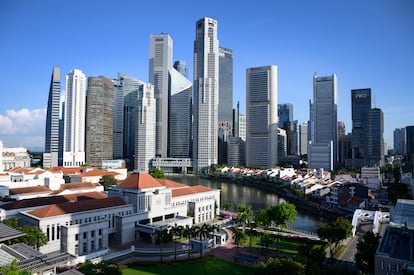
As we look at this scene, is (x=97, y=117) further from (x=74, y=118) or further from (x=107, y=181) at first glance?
(x=107, y=181)

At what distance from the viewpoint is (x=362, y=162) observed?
412 feet

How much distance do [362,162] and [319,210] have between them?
274 ft

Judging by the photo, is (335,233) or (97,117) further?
(97,117)

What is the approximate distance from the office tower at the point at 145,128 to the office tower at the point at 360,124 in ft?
264

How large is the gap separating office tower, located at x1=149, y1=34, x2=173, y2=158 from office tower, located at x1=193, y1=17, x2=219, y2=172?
13.2 metres

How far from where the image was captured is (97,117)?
110125 millimetres

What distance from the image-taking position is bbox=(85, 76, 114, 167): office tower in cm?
10862

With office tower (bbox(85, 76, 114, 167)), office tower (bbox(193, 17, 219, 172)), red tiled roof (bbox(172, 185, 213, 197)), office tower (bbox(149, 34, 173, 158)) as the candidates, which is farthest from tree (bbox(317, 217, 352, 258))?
office tower (bbox(149, 34, 173, 158))

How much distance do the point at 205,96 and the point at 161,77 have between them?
85.8 feet

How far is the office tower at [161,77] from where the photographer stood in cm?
13334

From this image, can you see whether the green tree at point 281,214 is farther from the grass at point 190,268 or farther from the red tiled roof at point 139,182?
the red tiled roof at point 139,182

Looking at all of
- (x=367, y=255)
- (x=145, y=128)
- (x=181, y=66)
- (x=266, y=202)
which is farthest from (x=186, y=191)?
(x=181, y=66)

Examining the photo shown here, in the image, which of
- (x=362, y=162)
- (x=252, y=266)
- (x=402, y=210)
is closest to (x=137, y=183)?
(x=252, y=266)

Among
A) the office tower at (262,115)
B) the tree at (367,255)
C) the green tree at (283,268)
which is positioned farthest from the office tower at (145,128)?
the green tree at (283,268)
